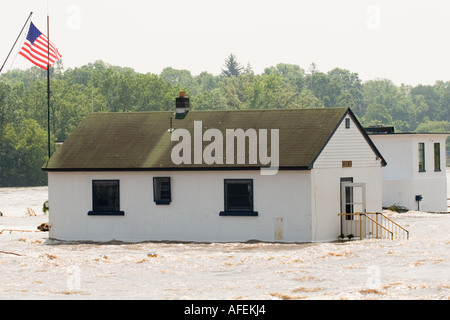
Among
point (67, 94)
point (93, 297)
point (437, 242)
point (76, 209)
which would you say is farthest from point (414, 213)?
point (67, 94)

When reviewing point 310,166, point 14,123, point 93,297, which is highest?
point 14,123

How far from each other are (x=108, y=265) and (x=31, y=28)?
22.7 meters

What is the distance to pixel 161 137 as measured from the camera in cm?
3878

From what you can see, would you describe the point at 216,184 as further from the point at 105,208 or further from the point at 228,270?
the point at 228,270

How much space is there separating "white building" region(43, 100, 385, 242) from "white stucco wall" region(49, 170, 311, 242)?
0.04 meters

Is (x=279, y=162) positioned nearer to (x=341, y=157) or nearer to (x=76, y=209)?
(x=341, y=157)

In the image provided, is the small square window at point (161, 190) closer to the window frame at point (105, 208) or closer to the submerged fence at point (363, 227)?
the window frame at point (105, 208)

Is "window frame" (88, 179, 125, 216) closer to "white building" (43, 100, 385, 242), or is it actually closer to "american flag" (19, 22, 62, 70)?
"white building" (43, 100, 385, 242)

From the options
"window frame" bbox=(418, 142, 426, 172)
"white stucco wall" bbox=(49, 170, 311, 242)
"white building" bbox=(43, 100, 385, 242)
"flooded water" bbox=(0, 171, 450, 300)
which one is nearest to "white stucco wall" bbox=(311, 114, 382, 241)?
"white building" bbox=(43, 100, 385, 242)

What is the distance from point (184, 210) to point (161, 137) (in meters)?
4.03

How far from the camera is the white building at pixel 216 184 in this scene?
35.1 m

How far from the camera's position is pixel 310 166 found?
113ft

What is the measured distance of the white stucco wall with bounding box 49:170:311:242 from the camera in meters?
34.9
